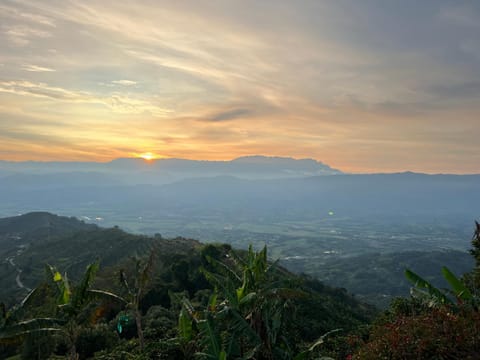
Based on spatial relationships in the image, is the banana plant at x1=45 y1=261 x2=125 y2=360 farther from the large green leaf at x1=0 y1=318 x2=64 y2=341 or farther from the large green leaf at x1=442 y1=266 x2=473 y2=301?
the large green leaf at x1=442 y1=266 x2=473 y2=301

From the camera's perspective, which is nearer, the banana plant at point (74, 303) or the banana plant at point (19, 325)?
the banana plant at point (19, 325)

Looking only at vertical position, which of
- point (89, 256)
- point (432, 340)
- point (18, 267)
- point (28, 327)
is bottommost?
point (18, 267)

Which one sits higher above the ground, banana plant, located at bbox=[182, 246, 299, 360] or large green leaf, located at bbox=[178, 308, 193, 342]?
banana plant, located at bbox=[182, 246, 299, 360]

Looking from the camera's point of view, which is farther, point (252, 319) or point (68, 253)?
point (68, 253)

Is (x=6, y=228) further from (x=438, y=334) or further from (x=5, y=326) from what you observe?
(x=438, y=334)

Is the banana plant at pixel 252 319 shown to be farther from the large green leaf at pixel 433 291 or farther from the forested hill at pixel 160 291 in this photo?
the large green leaf at pixel 433 291

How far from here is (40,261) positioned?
4397 inches

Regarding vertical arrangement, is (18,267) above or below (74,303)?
below

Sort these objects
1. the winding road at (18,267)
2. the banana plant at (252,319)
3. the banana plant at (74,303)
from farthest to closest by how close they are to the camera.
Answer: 1. the winding road at (18,267)
2. the banana plant at (74,303)
3. the banana plant at (252,319)

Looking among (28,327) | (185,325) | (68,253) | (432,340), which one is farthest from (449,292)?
(68,253)

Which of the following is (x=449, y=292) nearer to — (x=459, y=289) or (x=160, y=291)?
(x=459, y=289)

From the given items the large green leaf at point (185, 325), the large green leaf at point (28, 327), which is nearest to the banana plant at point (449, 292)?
the large green leaf at point (185, 325)

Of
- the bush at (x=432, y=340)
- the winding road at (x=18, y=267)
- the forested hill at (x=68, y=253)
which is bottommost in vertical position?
the winding road at (x=18, y=267)

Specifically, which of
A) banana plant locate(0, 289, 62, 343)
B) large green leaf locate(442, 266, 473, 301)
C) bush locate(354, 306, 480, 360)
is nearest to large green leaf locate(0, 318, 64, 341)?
banana plant locate(0, 289, 62, 343)
